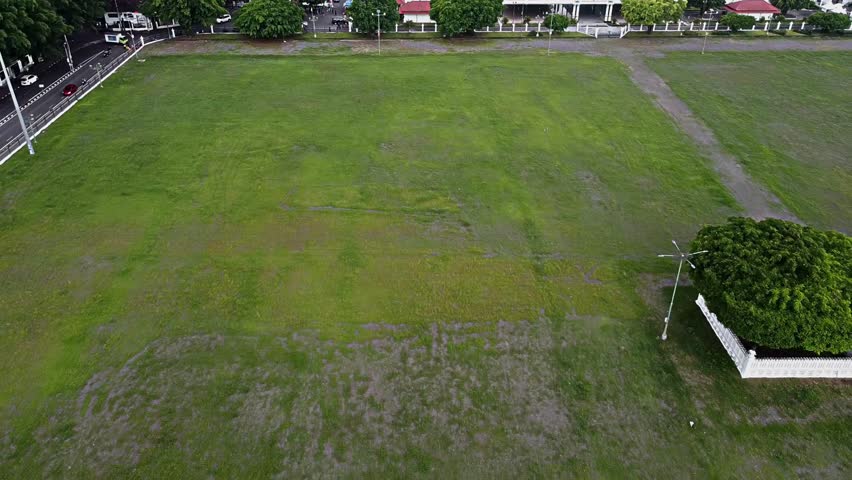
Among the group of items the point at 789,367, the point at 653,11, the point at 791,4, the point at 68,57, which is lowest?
the point at 789,367

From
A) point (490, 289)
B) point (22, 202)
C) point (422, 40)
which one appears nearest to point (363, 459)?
point (490, 289)

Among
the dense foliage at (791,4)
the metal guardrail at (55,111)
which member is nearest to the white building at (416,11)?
the metal guardrail at (55,111)

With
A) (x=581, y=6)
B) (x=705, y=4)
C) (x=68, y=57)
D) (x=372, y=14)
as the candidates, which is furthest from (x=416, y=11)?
(x=68, y=57)

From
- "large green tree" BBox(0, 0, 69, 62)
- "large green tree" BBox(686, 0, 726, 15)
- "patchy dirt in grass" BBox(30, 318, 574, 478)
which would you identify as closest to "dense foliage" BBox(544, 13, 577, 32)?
"large green tree" BBox(686, 0, 726, 15)

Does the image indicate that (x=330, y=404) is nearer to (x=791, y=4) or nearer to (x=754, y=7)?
(x=754, y=7)

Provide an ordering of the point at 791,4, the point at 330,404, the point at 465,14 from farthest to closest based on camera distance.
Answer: the point at 791,4
the point at 465,14
the point at 330,404

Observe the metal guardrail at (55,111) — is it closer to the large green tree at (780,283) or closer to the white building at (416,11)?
the white building at (416,11)

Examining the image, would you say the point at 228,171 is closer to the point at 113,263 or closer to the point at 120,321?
the point at 113,263
